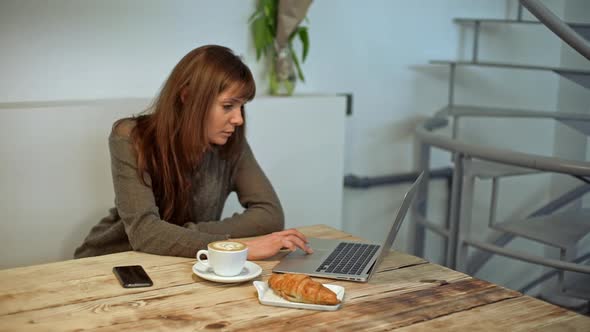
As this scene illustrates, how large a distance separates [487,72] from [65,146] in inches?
82.5

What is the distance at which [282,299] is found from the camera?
4.56ft

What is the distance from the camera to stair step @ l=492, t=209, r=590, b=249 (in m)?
2.68

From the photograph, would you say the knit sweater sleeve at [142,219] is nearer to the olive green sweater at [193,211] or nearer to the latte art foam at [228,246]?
the olive green sweater at [193,211]

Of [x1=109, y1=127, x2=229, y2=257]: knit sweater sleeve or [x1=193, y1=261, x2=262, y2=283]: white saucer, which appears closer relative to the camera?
[x1=193, y1=261, x2=262, y2=283]: white saucer

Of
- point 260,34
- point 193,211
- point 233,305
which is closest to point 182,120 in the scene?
point 193,211

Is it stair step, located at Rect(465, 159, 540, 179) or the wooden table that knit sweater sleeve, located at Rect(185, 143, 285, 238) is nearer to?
the wooden table

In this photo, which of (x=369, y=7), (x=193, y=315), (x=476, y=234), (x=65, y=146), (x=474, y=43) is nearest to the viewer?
(x=193, y=315)

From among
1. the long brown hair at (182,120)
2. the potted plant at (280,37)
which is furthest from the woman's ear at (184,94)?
the potted plant at (280,37)

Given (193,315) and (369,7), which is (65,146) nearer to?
(193,315)

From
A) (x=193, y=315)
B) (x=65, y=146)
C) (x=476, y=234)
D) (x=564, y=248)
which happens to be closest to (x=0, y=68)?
(x=65, y=146)

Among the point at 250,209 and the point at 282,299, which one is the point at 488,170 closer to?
the point at 250,209

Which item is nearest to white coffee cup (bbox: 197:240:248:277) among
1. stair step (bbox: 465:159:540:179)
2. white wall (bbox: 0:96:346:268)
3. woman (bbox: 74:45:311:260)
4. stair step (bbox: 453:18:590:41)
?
woman (bbox: 74:45:311:260)

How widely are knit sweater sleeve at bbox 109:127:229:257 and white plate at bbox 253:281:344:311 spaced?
0.31 meters

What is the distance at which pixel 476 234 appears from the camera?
3.72 meters
